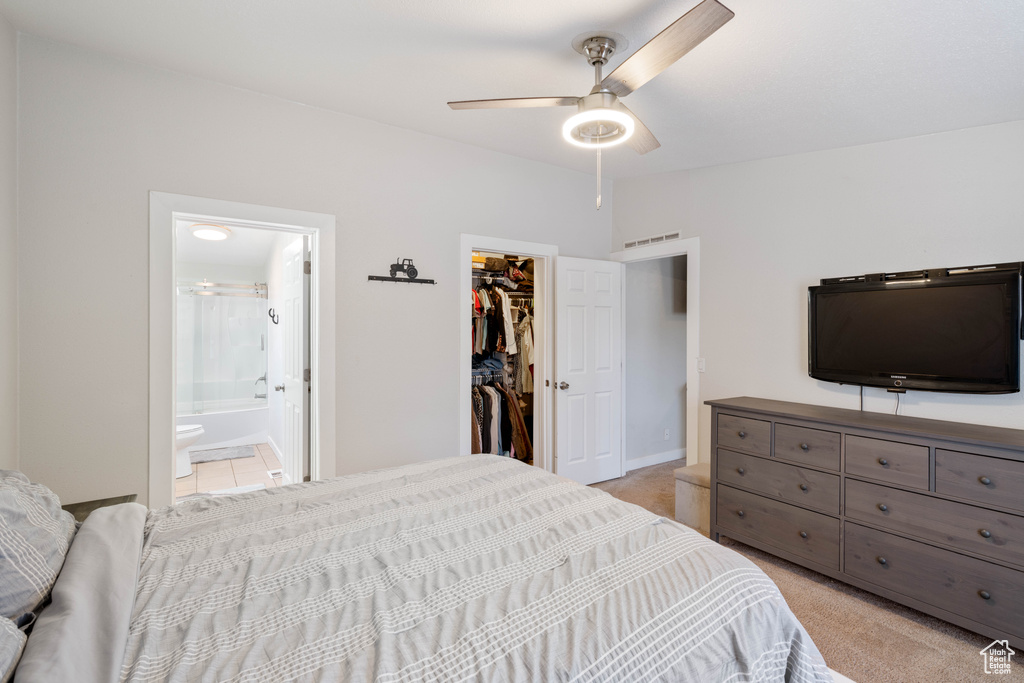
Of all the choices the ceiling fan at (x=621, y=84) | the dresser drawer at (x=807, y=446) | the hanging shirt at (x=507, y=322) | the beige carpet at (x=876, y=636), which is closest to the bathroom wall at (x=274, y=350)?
the hanging shirt at (x=507, y=322)

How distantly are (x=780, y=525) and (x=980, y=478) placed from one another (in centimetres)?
91

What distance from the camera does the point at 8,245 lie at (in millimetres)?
1999

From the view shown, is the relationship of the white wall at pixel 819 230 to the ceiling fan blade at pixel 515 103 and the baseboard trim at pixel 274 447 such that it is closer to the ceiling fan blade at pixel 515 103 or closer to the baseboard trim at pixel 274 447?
the ceiling fan blade at pixel 515 103

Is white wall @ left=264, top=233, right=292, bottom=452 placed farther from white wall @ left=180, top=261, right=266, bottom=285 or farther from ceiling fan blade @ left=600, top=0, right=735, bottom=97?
ceiling fan blade @ left=600, top=0, right=735, bottom=97

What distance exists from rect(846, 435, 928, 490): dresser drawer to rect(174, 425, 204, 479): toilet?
4.82 metres

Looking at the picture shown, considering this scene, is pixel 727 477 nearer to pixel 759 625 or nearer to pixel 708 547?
pixel 708 547

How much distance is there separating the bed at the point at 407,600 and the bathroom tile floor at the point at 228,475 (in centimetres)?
279

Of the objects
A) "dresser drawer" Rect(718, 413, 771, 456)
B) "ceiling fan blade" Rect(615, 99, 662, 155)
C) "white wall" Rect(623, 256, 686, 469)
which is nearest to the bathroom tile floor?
"white wall" Rect(623, 256, 686, 469)

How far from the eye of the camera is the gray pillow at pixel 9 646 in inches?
27.9

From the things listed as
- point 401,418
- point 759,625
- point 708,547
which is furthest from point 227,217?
point 759,625

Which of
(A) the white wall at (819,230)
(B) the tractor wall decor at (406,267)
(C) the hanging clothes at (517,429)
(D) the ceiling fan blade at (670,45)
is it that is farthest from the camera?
(C) the hanging clothes at (517,429)

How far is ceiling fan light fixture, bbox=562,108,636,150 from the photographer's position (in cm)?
183

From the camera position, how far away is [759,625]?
3.67 ft

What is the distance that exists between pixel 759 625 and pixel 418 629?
805mm
